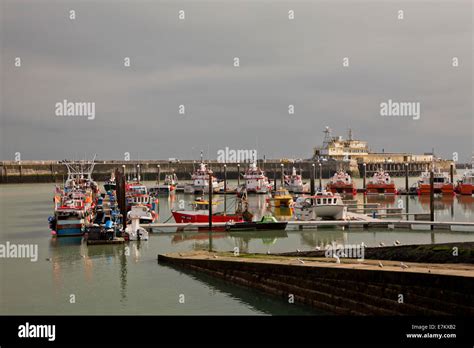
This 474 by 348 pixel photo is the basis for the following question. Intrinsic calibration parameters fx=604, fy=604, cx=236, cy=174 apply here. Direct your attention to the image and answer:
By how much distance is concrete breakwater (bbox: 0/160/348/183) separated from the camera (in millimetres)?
150125

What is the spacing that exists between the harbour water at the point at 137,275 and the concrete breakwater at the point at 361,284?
60 cm

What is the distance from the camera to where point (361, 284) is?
18984 millimetres

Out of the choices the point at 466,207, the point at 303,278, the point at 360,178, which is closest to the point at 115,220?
the point at 303,278

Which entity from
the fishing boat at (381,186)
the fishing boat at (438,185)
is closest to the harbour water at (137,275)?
the fishing boat at (438,185)

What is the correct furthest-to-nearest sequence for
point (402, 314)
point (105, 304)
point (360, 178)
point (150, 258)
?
Answer: 1. point (360, 178)
2. point (150, 258)
3. point (105, 304)
4. point (402, 314)

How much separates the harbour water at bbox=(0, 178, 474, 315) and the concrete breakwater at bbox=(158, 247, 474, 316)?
601 millimetres

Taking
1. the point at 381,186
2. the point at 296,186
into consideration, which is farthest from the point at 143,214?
the point at 296,186

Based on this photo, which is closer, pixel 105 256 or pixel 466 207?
pixel 105 256

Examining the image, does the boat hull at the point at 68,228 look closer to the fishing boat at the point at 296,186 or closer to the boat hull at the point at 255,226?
the boat hull at the point at 255,226

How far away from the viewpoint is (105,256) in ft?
114

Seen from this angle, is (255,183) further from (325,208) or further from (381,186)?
(325,208)

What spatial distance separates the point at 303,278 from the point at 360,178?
151311mm

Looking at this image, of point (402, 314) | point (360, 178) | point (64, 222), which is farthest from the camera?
point (360, 178)

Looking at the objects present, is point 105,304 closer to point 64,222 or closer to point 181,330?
point 181,330
